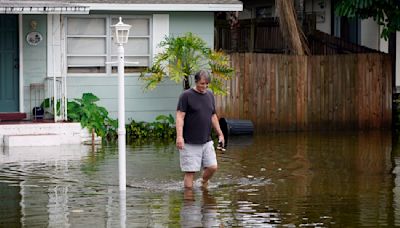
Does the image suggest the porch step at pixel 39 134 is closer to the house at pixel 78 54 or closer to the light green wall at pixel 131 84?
the house at pixel 78 54

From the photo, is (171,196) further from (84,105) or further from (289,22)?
(289,22)

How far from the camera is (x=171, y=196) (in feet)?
44.6

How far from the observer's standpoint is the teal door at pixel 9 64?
22.7 metres

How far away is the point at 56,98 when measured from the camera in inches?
872

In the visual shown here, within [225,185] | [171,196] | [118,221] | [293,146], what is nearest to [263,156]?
[293,146]

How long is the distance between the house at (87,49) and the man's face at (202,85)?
840cm

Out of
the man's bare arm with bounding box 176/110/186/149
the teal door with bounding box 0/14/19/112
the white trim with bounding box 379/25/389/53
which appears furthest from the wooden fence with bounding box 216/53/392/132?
the man's bare arm with bounding box 176/110/186/149

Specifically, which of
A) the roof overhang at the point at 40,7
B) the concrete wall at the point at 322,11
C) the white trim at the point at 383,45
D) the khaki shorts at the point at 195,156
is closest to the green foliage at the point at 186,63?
the roof overhang at the point at 40,7

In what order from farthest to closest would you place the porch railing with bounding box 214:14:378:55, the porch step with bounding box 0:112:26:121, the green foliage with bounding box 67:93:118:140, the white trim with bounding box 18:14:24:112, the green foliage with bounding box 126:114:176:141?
the porch railing with bounding box 214:14:378:55 < the green foliage with bounding box 126:114:176:141 < the white trim with bounding box 18:14:24:112 < the porch step with bounding box 0:112:26:121 < the green foliage with bounding box 67:93:118:140

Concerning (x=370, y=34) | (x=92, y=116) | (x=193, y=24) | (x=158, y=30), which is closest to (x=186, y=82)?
(x=158, y=30)

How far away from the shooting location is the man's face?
44.6ft

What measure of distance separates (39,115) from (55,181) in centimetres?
750

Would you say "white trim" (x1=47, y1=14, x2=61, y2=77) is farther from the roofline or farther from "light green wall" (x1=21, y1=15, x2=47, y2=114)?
the roofline

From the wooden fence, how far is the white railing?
12.2ft
